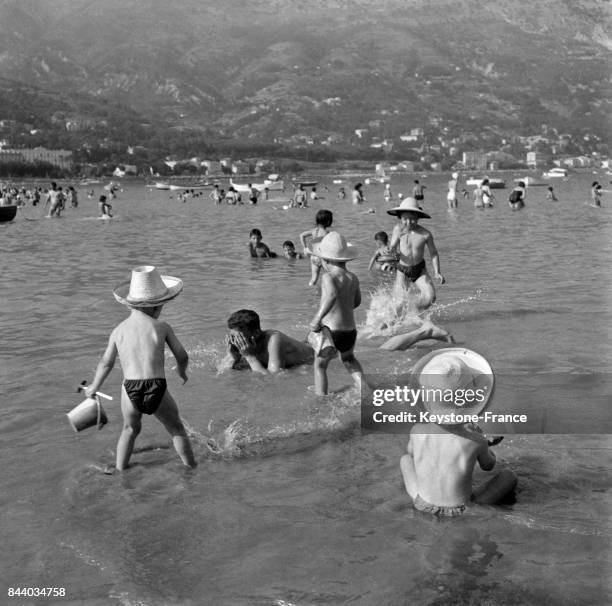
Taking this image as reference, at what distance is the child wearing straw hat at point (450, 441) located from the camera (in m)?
4.42

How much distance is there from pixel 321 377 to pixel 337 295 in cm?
96

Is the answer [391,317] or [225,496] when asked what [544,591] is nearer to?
[225,496]

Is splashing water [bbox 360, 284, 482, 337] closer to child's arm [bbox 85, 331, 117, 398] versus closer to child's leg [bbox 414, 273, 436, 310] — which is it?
child's leg [bbox 414, 273, 436, 310]

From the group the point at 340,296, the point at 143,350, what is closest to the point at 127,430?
the point at 143,350

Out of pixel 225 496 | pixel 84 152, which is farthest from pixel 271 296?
pixel 84 152

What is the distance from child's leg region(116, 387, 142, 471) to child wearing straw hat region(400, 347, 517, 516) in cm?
199

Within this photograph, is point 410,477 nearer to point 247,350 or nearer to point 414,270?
point 247,350

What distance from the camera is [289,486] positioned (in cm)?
591

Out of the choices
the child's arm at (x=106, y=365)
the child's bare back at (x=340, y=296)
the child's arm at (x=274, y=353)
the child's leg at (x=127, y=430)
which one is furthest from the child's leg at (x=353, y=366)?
the child's arm at (x=106, y=365)

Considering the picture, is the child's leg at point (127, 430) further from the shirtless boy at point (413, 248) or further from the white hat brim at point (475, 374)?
the shirtless boy at point (413, 248)

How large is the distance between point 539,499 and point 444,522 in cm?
86

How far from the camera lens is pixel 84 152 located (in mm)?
188250

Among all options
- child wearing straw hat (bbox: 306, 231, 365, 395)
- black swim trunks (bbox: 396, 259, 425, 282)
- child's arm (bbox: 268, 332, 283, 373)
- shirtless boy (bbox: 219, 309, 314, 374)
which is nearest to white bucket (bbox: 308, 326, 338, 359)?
child wearing straw hat (bbox: 306, 231, 365, 395)

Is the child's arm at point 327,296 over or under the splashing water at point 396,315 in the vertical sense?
over
